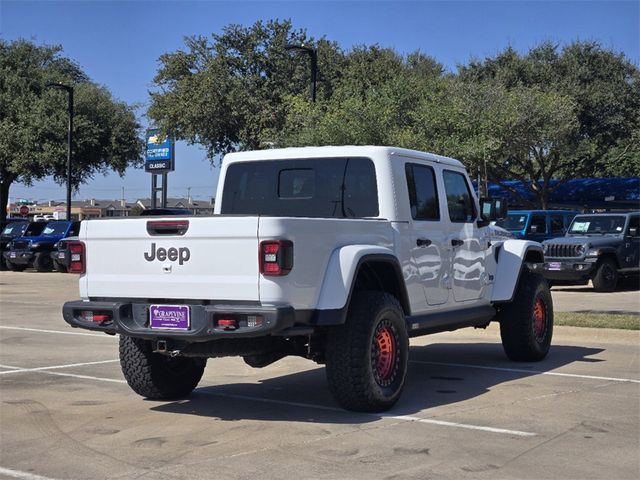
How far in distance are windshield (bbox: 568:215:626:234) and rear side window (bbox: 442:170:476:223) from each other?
43.9ft

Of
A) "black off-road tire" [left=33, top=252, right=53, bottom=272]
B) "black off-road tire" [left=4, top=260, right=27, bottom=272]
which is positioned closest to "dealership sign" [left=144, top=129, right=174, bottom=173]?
"black off-road tire" [left=4, top=260, right=27, bottom=272]

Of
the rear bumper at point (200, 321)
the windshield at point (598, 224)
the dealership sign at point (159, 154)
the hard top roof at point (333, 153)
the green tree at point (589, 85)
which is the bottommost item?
the rear bumper at point (200, 321)

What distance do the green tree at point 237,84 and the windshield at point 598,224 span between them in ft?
52.2

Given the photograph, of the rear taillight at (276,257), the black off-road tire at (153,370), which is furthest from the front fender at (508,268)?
the rear taillight at (276,257)

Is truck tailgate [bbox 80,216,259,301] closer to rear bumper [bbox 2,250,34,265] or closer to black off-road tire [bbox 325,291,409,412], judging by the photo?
black off-road tire [bbox 325,291,409,412]

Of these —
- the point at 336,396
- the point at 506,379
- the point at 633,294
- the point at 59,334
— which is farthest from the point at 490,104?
the point at 336,396

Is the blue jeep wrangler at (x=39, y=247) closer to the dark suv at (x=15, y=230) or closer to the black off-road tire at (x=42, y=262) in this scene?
the black off-road tire at (x=42, y=262)

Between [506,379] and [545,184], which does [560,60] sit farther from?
[506,379]

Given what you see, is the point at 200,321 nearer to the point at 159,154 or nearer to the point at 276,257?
the point at 276,257

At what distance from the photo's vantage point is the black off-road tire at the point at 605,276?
2084cm

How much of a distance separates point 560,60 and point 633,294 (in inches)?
894

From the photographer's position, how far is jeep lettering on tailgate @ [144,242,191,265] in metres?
6.74

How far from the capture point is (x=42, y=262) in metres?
31.9

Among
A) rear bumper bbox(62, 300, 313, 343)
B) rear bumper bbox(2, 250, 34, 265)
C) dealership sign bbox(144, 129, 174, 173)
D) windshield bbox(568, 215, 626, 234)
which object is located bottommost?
rear bumper bbox(2, 250, 34, 265)
